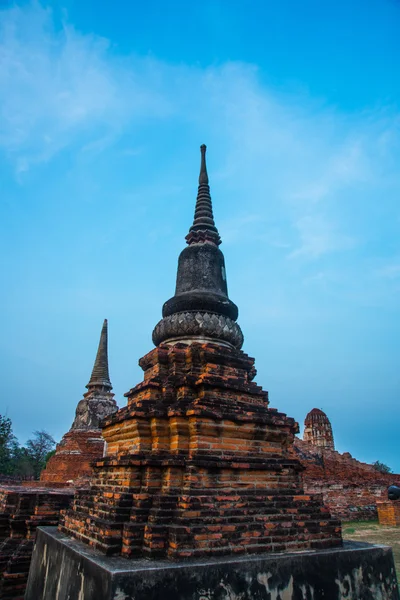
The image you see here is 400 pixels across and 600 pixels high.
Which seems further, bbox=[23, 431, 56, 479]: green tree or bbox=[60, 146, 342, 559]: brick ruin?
bbox=[23, 431, 56, 479]: green tree

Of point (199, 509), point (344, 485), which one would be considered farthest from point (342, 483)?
point (199, 509)

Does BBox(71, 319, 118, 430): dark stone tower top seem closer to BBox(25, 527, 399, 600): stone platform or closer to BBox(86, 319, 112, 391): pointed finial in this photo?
BBox(86, 319, 112, 391): pointed finial

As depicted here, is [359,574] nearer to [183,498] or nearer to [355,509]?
[183,498]

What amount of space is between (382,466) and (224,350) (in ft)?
225

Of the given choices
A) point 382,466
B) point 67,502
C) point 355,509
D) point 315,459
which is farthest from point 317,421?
point 382,466

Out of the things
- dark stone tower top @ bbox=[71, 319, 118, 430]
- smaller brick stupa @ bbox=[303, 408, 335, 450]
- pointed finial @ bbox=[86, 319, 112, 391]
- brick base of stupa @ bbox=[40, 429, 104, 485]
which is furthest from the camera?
smaller brick stupa @ bbox=[303, 408, 335, 450]

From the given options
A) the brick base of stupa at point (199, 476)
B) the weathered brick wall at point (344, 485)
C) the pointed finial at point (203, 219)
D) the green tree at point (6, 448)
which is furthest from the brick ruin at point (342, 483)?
A: the green tree at point (6, 448)

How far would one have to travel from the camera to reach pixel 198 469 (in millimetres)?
5273

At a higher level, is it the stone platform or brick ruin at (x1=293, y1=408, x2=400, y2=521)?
brick ruin at (x1=293, y1=408, x2=400, y2=521)

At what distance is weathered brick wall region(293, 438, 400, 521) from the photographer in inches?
759

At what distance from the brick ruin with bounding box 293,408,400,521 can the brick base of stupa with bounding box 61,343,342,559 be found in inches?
495

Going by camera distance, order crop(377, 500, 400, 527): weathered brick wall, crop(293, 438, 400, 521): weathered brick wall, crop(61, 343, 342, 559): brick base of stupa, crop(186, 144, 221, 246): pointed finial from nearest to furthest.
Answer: crop(61, 343, 342, 559): brick base of stupa, crop(186, 144, 221, 246): pointed finial, crop(377, 500, 400, 527): weathered brick wall, crop(293, 438, 400, 521): weathered brick wall

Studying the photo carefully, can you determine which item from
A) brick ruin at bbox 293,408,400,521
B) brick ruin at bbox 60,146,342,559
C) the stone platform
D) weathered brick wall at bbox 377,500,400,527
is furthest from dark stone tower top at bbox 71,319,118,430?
the stone platform

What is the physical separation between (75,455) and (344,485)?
12980 mm
